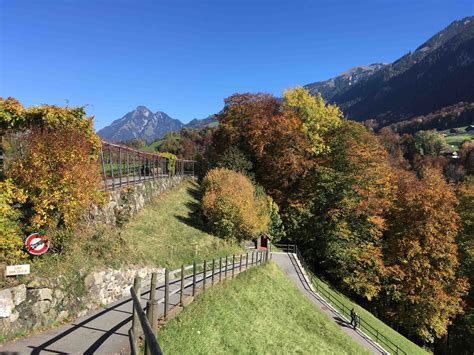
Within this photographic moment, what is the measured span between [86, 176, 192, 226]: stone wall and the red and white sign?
318 centimetres

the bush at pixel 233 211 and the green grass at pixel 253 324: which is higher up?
the bush at pixel 233 211

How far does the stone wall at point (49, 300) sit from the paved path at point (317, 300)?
13.4 metres

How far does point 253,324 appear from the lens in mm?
12539

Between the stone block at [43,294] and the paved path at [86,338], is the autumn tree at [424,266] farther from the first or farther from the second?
the stone block at [43,294]

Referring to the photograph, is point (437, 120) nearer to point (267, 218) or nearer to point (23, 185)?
point (267, 218)

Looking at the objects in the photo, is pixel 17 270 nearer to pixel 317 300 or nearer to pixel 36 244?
pixel 36 244

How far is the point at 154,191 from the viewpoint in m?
25.5

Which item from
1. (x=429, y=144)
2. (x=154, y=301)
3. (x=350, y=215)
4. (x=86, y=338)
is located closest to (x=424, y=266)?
(x=350, y=215)

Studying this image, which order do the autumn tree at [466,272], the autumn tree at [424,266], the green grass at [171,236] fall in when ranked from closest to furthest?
1. the green grass at [171,236]
2. the autumn tree at [424,266]
3. the autumn tree at [466,272]

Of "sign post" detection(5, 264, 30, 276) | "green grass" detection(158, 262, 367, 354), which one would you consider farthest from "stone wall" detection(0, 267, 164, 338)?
"green grass" detection(158, 262, 367, 354)

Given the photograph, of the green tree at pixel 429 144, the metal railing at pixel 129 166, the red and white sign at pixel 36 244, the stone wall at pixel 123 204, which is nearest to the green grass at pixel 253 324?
the red and white sign at pixel 36 244

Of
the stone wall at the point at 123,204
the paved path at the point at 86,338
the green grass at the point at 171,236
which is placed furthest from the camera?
the green grass at the point at 171,236

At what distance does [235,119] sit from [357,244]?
69.3 ft

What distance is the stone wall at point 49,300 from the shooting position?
7.98 metres
